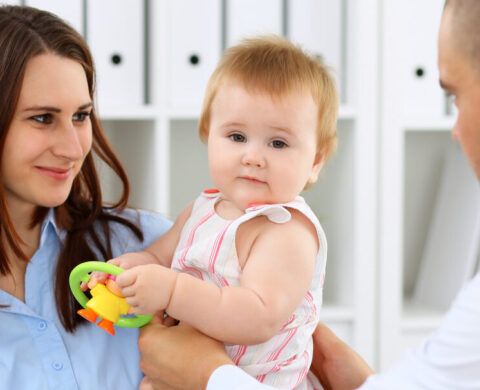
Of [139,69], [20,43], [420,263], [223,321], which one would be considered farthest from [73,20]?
[420,263]

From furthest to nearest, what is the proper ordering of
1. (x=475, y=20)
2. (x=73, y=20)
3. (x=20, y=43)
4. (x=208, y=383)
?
1. (x=73, y=20)
2. (x=20, y=43)
3. (x=208, y=383)
4. (x=475, y=20)

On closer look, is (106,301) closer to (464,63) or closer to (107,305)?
(107,305)

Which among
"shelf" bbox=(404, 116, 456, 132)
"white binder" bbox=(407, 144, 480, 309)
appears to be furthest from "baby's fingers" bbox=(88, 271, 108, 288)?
"white binder" bbox=(407, 144, 480, 309)

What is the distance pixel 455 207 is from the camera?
216 centimetres

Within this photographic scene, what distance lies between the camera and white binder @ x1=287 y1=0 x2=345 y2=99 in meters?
1.88

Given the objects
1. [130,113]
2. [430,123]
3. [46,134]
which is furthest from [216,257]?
[430,123]

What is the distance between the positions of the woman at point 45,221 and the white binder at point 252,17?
2.19 feet

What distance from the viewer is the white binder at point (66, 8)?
1749mm

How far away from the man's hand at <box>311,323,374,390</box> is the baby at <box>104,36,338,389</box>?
0.25ft

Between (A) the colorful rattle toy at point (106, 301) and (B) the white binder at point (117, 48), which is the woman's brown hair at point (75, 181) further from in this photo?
(B) the white binder at point (117, 48)

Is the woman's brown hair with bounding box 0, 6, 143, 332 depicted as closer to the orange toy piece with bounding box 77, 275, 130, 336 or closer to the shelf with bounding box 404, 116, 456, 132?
the orange toy piece with bounding box 77, 275, 130, 336

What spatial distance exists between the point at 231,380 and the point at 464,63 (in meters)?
0.55

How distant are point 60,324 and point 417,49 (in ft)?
4.23

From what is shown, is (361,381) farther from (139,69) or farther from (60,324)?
(139,69)
